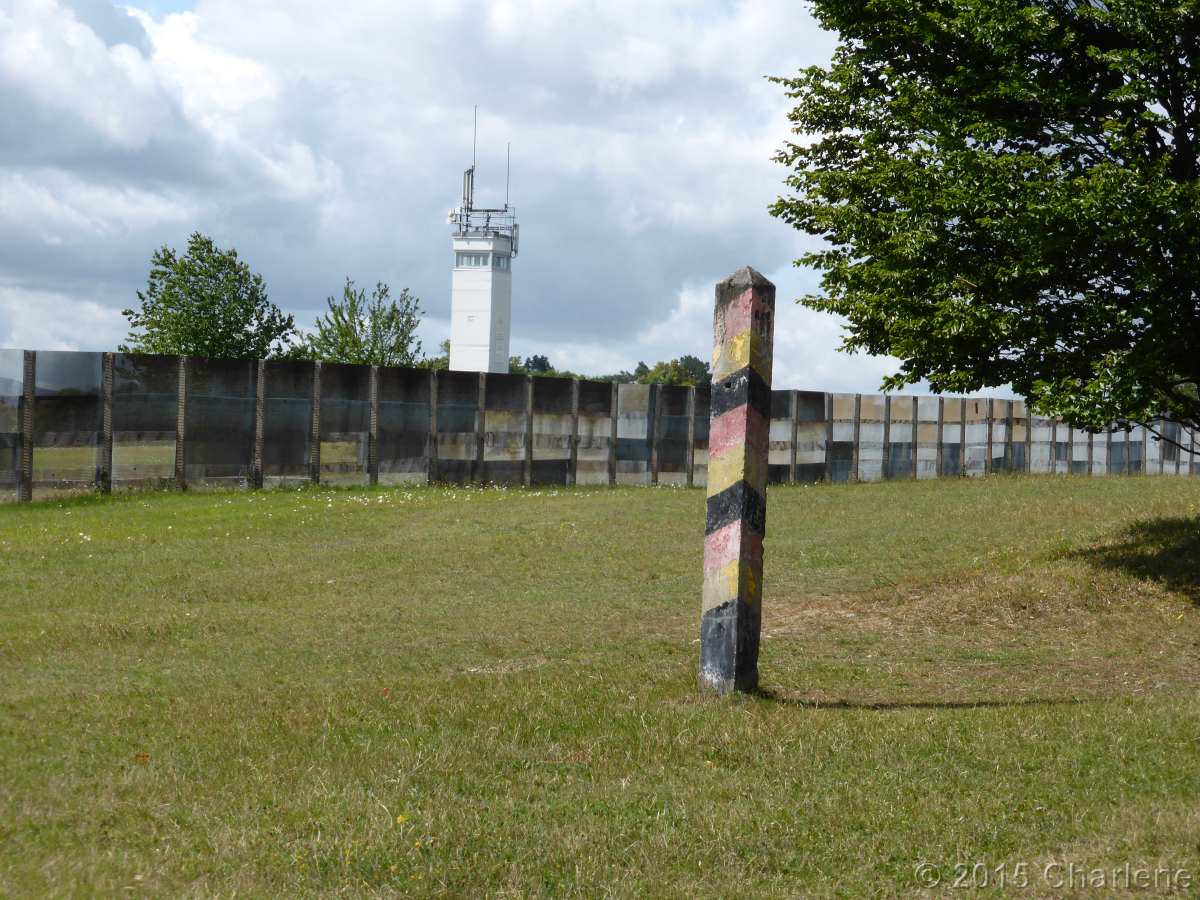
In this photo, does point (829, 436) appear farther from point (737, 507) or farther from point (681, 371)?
point (681, 371)

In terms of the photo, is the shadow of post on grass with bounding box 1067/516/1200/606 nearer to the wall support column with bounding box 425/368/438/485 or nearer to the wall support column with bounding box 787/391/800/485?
the wall support column with bounding box 425/368/438/485

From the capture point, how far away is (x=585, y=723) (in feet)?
25.1

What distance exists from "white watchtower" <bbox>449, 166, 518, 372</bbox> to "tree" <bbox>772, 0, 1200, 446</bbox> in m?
116

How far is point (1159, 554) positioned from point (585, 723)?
1148cm

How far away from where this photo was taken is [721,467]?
27.9 feet

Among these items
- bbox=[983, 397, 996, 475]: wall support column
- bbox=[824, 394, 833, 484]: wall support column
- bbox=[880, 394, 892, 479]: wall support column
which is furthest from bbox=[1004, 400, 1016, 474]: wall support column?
bbox=[824, 394, 833, 484]: wall support column

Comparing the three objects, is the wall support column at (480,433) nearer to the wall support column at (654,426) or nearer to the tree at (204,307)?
the wall support column at (654,426)

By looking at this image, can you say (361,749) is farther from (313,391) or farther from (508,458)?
(508,458)

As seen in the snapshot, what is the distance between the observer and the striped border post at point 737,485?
8.41 metres

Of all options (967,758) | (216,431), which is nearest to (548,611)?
(967,758)

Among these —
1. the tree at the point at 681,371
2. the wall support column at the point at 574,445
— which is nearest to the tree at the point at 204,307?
the wall support column at the point at 574,445

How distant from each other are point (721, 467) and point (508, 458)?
88.5 ft

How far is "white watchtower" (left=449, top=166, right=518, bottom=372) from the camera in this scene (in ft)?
432

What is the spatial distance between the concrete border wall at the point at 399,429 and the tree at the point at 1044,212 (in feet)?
39.4
